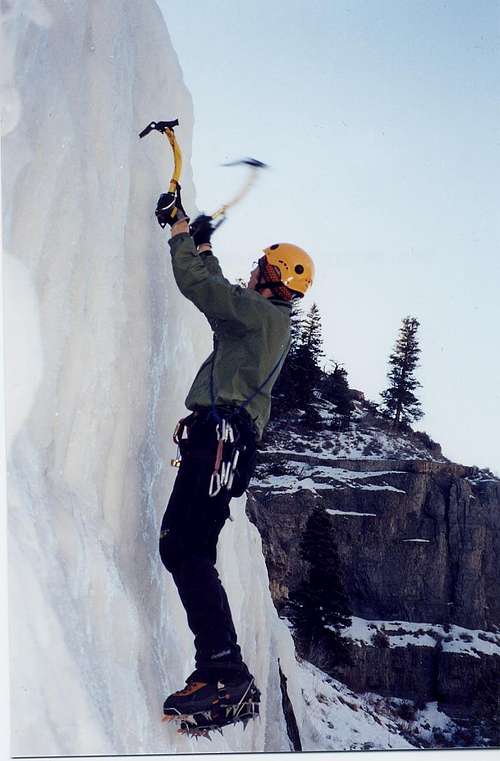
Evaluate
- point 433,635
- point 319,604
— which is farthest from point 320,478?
point 433,635

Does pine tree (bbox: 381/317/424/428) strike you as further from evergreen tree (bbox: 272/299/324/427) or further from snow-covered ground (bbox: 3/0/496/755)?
snow-covered ground (bbox: 3/0/496/755)

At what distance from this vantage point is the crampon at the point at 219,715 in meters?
2.76

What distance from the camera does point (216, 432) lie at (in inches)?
114

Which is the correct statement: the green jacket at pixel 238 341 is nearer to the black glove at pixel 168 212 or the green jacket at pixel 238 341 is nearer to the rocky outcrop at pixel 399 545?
the black glove at pixel 168 212

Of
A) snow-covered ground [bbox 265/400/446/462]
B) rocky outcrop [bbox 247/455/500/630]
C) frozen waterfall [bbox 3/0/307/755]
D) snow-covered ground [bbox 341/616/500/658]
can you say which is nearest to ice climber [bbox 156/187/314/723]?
frozen waterfall [bbox 3/0/307/755]

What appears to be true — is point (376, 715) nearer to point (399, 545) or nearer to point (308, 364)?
point (399, 545)

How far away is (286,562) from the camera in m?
16.2

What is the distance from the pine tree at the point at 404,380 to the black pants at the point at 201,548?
19.0m

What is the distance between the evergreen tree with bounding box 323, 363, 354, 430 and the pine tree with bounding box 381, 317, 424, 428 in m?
1.23

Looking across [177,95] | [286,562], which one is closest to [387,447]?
[286,562]

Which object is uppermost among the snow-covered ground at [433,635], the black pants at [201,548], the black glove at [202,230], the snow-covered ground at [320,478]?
the snow-covered ground at [320,478]

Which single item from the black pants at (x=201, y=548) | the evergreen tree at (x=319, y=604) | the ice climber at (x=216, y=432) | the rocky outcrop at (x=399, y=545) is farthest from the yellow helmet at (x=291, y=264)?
the rocky outcrop at (x=399, y=545)

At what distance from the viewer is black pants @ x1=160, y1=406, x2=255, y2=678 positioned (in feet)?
9.16

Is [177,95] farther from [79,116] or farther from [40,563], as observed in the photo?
[40,563]
